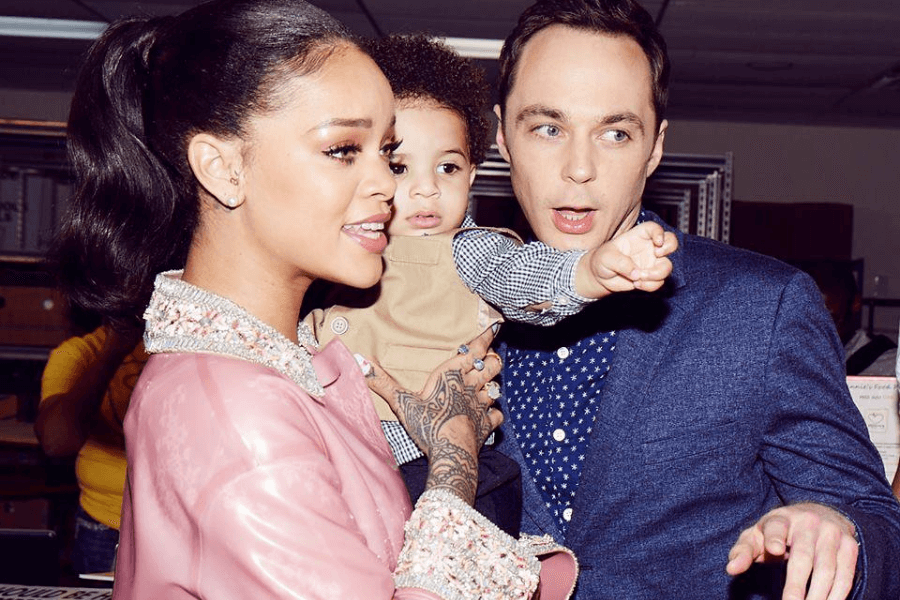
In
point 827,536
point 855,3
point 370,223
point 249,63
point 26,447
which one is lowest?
point 26,447

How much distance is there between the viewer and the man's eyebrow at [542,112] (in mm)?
1697

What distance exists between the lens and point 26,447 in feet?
14.1

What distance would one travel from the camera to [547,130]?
68.1 inches

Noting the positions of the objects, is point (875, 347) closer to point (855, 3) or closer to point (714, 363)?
point (714, 363)

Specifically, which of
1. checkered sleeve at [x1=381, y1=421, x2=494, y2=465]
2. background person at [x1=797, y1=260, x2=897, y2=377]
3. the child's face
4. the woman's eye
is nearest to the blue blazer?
checkered sleeve at [x1=381, y1=421, x2=494, y2=465]

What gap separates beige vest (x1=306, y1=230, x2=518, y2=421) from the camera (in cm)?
170

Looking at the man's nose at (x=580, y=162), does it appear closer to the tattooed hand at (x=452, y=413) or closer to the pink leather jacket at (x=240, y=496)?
the tattooed hand at (x=452, y=413)

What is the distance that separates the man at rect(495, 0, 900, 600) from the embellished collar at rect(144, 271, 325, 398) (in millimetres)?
574

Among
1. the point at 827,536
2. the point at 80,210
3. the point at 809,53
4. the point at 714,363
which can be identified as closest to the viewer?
the point at 827,536

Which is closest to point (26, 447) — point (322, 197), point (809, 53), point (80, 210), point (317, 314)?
point (317, 314)

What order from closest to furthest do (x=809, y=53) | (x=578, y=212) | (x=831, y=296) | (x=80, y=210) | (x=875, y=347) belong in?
(x=80, y=210)
(x=578, y=212)
(x=875, y=347)
(x=831, y=296)
(x=809, y=53)

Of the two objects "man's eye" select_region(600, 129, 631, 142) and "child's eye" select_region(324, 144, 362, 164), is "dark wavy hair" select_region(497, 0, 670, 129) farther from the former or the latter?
"child's eye" select_region(324, 144, 362, 164)

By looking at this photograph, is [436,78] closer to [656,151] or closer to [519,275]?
[656,151]

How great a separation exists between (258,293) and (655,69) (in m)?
0.92
